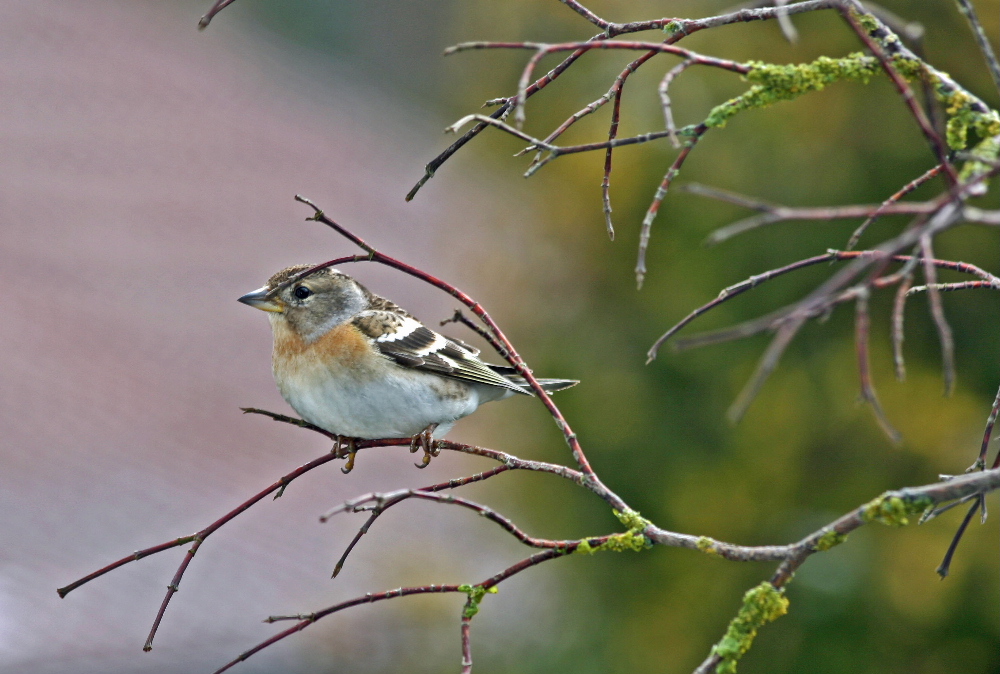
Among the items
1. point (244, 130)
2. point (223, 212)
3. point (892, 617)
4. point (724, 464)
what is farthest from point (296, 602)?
point (244, 130)

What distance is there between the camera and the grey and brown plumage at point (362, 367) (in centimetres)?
353

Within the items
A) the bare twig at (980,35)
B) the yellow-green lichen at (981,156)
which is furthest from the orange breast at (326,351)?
the bare twig at (980,35)

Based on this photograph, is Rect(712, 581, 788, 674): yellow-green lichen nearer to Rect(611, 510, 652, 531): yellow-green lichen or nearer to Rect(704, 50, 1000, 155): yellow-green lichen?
Rect(611, 510, 652, 531): yellow-green lichen

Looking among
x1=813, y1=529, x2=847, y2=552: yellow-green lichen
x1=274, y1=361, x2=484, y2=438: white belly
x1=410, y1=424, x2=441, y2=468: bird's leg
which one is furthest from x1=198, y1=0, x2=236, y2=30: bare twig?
x1=274, y1=361, x2=484, y2=438: white belly

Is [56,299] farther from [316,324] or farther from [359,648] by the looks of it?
[316,324]

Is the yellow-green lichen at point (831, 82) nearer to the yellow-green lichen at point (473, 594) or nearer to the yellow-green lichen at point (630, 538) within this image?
the yellow-green lichen at point (630, 538)

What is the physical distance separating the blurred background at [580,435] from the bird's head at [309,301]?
262 cm

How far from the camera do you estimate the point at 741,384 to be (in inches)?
232

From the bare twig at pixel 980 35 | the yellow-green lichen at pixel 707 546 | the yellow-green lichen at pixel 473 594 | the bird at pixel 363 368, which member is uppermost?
the bare twig at pixel 980 35

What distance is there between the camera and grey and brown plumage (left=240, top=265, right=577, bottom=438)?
3531 mm

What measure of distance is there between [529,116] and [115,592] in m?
5.76

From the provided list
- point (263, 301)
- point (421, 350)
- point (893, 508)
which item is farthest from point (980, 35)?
point (263, 301)

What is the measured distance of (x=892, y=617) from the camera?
5598 millimetres

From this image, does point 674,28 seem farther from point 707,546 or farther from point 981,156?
point 707,546
